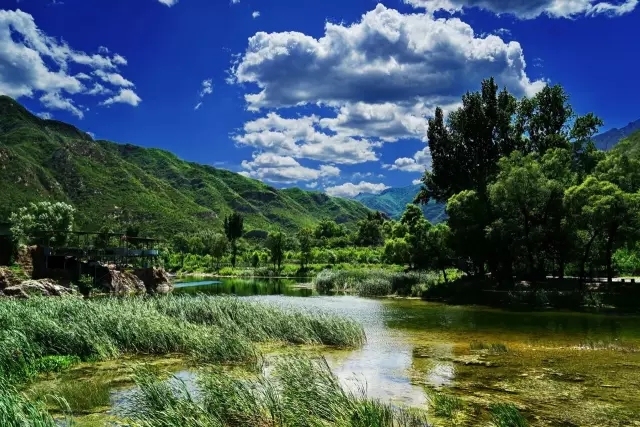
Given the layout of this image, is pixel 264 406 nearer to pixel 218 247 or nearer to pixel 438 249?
pixel 438 249

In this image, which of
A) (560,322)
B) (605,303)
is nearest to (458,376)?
(560,322)

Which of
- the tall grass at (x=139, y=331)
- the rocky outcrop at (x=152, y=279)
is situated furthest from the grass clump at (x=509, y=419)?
the rocky outcrop at (x=152, y=279)

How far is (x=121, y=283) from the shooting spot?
59781 mm

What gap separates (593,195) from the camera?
43156 millimetres

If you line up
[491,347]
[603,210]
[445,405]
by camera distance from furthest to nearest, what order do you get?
1. [603,210]
2. [491,347]
3. [445,405]

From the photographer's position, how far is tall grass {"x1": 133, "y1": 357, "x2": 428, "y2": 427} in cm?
1020

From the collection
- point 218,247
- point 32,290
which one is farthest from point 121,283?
point 218,247

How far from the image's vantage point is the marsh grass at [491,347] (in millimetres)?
23500

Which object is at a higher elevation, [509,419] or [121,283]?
[121,283]

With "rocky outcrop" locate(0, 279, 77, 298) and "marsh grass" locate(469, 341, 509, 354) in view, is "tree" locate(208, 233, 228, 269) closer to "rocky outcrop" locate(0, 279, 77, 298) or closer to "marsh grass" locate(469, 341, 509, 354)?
"rocky outcrop" locate(0, 279, 77, 298)

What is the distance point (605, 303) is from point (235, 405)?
133ft

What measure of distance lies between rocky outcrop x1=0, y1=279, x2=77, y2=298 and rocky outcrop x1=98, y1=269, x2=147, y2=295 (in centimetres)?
953

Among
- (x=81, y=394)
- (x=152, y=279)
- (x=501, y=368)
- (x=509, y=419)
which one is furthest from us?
(x=152, y=279)

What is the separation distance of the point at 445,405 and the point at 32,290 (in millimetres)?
39371
